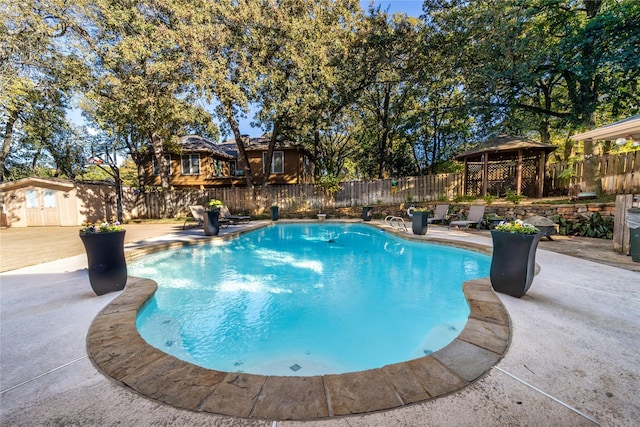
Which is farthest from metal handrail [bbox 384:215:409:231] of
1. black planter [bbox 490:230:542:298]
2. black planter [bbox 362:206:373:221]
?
black planter [bbox 490:230:542:298]

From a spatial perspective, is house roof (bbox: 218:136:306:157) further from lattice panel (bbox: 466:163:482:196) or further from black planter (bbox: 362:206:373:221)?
lattice panel (bbox: 466:163:482:196)

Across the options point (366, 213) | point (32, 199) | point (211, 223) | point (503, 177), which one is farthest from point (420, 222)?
point (32, 199)

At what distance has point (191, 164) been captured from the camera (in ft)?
60.3

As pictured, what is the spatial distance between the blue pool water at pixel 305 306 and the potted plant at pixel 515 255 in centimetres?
69

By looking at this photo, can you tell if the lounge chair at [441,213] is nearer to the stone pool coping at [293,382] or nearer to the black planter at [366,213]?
the black planter at [366,213]

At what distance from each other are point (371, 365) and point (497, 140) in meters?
12.7

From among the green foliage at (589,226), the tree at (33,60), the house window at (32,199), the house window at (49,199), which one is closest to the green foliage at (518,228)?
the green foliage at (589,226)

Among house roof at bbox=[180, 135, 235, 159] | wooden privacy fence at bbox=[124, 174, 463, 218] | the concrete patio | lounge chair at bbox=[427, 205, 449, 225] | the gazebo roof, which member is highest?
house roof at bbox=[180, 135, 235, 159]

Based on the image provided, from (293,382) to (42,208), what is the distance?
1900 centimetres

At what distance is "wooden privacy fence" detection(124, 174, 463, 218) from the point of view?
545 inches

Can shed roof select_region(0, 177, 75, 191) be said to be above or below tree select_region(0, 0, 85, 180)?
below

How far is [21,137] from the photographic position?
17.7m

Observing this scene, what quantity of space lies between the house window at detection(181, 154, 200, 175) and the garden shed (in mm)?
16884

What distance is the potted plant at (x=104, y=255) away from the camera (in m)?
3.26
